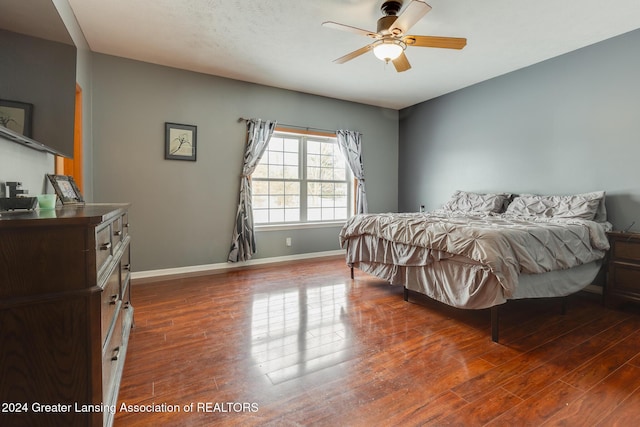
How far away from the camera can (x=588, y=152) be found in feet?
10.7

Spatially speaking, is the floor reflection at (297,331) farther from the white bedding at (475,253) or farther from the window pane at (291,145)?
the window pane at (291,145)

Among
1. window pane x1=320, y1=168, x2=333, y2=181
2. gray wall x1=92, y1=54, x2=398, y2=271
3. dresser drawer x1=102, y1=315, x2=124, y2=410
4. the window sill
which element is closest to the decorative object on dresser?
dresser drawer x1=102, y1=315, x2=124, y2=410

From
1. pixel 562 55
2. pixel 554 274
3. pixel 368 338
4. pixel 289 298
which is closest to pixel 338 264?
pixel 289 298

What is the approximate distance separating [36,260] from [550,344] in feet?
9.45

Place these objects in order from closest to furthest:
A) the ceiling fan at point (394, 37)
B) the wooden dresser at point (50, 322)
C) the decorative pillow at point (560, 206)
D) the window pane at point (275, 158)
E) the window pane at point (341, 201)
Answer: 1. the wooden dresser at point (50, 322)
2. the ceiling fan at point (394, 37)
3. the decorative pillow at point (560, 206)
4. the window pane at point (275, 158)
5. the window pane at point (341, 201)

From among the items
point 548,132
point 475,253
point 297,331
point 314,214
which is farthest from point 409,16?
point 314,214

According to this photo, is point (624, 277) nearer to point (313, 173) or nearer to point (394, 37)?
point (394, 37)

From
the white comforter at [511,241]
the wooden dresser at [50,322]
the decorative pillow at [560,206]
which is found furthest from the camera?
the decorative pillow at [560,206]

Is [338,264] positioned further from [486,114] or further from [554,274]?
[486,114]

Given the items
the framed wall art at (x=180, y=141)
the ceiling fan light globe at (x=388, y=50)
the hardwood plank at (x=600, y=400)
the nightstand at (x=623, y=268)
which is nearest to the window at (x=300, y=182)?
the framed wall art at (x=180, y=141)

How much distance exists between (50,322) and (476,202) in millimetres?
4283

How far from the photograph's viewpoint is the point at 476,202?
402cm

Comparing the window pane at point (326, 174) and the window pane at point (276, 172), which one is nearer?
the window pane at point (276, 172)

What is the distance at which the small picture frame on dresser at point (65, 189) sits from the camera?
1.94m
